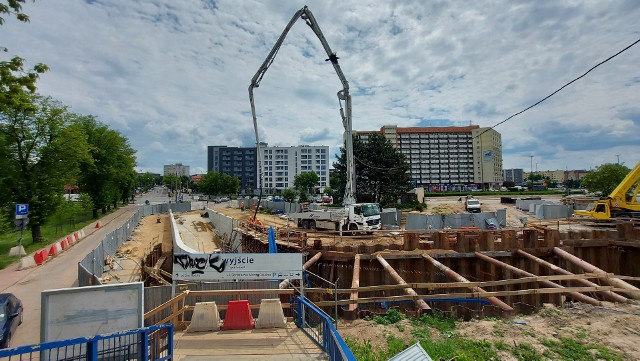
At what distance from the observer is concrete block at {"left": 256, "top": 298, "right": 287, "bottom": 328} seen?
867cm

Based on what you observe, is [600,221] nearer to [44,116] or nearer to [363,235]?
[363,235]

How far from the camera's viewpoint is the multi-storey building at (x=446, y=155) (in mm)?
155625

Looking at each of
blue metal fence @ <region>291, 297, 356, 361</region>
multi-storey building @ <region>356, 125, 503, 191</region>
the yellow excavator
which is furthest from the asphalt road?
multi-storey building @ <region>356, 125, 503, 191</region>

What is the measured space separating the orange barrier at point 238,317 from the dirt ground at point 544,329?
96.4 inches

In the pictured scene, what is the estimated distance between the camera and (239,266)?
9.72m

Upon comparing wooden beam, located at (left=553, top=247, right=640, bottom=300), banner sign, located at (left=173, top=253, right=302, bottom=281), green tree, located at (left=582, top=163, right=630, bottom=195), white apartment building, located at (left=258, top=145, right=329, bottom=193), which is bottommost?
wooden beam, located at (left=553, top=247, right=640, bottom=300)

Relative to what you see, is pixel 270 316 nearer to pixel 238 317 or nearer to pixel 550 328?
pixel 238 317

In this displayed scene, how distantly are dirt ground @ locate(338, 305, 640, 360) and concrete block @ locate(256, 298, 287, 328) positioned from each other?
1669mm

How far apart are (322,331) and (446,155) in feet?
528

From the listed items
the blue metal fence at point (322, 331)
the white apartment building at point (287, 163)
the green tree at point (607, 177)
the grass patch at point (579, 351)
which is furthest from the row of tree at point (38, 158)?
the white apartment building at point (287, 163)

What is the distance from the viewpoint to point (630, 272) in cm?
1909

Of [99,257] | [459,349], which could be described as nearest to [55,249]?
[99,257]

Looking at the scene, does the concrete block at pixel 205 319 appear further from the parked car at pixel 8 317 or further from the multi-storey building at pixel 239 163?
the multi-storey building at pixel 239 163

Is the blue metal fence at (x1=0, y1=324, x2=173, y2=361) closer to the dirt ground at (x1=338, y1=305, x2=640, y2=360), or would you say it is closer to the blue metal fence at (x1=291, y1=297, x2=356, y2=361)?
the blue metal fence at (x1=291, y1=297, x2=356, y2=361)
